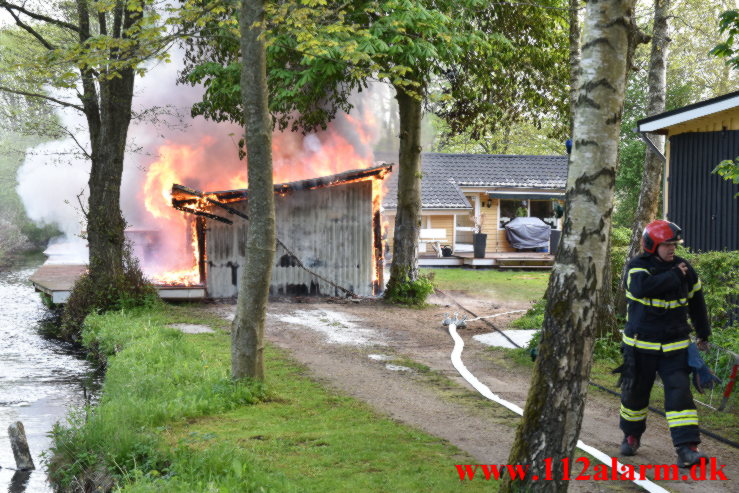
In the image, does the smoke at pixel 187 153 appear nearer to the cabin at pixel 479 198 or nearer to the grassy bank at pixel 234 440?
the cabin at pixel 479 198

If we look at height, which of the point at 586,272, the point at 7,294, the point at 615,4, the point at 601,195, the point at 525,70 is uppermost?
the point at 525,70

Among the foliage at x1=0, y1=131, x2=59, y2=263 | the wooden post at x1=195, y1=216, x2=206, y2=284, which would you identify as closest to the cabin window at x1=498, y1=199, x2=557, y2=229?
the wooden post at x1=195, y1=216, x2=206, y2=284

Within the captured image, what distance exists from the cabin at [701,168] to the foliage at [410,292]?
6.69 meters

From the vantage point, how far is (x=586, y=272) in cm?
477

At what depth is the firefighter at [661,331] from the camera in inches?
251

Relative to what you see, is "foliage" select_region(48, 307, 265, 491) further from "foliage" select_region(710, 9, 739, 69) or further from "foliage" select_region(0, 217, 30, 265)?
"foliage" select_region(0, 217, 30, 265)

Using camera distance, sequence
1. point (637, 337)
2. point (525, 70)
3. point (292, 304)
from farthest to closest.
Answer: point (525, 70) → point (292, 304) → point (637, 337)

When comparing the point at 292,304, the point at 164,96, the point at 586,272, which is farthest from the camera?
the point at 164,96

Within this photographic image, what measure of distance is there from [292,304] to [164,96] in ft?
30.5

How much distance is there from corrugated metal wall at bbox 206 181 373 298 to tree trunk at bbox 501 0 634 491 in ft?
51.1

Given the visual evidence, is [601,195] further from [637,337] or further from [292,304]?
[292,304]

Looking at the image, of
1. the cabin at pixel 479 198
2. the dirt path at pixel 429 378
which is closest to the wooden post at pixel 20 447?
the dirt path at pixel 429 378

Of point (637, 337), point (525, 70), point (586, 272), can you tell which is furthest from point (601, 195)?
point (525, 70)

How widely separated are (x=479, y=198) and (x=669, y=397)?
102 ft
